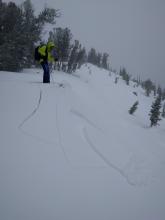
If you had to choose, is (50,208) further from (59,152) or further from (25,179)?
(59,152)

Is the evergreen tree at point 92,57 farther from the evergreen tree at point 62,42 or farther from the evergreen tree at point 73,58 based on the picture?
the evergreen tree at point 62,42

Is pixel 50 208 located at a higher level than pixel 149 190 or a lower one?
higher

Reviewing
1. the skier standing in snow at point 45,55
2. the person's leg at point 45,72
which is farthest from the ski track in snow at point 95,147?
the skier standing in snow at point 45,55

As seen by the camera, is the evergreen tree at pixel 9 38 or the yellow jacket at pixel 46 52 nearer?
the yellow jacket at pixel 46 52

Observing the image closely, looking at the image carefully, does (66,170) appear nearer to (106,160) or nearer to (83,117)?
(106,160)

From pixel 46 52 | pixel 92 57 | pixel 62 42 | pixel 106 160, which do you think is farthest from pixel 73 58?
pixel 92 57

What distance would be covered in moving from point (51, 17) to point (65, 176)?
92.4ft

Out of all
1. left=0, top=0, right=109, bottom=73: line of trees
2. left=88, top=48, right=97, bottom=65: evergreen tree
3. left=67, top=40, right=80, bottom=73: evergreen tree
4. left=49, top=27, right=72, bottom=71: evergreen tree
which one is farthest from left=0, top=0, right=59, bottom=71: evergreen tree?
left=88, top=48, right=97, bottom=65: evergreen tree

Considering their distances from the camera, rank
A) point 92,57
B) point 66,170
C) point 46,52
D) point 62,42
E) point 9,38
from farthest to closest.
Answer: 1. point 92,57
2. point 62,42
3. point 9,38
4. point 46,52
5. point 66,170

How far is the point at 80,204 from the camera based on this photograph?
4.46 m

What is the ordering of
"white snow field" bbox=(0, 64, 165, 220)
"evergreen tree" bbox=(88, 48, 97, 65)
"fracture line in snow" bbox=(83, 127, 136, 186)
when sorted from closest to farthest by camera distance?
"white snow field" bbox=(0, 64, 165, 220) → "fracture line in snow" bbox=(83, 127, 136, 186) → "evergreen tree" bbox=(88, 48, 97, 65)

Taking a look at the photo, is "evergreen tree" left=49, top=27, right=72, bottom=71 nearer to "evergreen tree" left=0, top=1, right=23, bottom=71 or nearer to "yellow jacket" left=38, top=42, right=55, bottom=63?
"evergreen tree" left=0, top=1, right=23, bottom=71

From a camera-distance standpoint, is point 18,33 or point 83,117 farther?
point 18,33

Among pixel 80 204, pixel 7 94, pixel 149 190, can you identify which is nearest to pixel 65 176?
pixel 80 204
